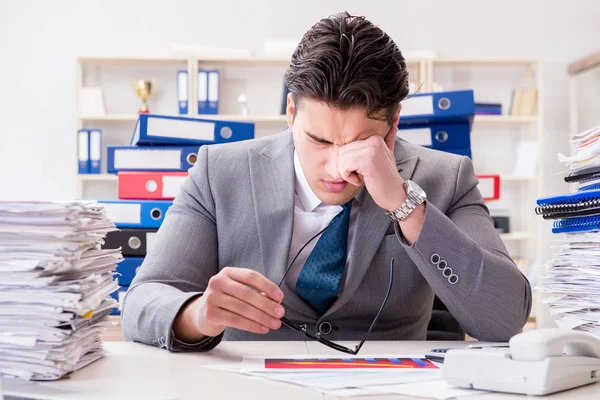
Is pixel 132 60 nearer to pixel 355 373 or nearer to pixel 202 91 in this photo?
pixel 202 91

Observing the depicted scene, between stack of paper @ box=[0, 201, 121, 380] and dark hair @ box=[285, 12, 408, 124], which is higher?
dark hair @ box=[285, 12, 408, 124]

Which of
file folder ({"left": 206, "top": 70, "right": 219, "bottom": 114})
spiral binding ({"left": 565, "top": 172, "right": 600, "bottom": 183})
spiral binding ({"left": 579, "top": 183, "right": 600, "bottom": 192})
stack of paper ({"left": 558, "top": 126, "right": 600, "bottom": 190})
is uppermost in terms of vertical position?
file folder ({"left": 206, "top": 70, "right": 219, "bottom": 114})

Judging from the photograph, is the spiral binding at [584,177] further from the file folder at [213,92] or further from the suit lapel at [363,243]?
the file folder at [213,92]

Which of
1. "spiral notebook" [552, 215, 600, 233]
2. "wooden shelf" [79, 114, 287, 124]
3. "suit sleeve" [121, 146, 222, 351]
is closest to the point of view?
"suit sleeve" [121, 146, 222, 351]

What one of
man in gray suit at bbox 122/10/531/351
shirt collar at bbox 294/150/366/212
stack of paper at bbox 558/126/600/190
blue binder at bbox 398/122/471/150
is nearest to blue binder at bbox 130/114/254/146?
blue binder at bbox 398/122/471/150

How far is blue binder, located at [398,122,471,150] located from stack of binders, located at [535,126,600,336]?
0.98m

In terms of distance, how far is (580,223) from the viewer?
4.70ft

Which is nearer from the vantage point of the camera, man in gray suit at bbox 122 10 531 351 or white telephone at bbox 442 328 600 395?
white telephone at bbox 442 328 600 395

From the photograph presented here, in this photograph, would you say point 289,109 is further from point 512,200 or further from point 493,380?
point 512,200

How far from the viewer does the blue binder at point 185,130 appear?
244 centimetres

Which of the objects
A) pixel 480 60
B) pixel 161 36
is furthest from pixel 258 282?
pixel 161 36

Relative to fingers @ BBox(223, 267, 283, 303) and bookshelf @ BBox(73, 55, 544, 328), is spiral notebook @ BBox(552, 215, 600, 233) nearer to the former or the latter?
fingers @ BBox(223, 267, 283, 303)

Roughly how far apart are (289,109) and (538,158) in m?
4.08

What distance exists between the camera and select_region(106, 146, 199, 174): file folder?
97.4 inches
